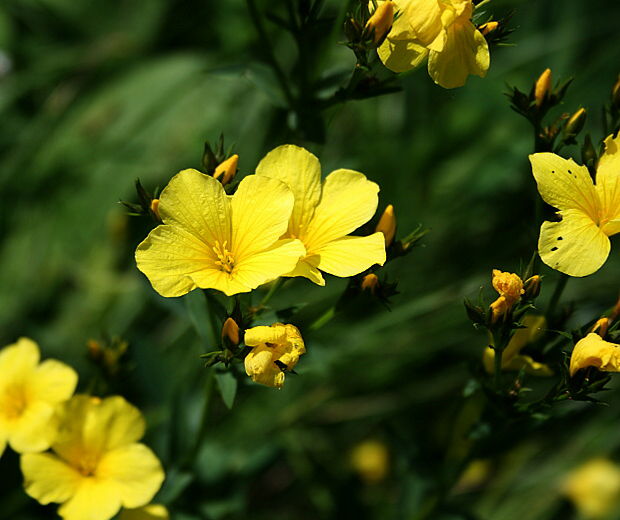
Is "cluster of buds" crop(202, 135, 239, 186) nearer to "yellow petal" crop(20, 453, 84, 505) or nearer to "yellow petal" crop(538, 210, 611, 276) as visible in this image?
"yellow petal" crop(538, 210, 611, 276)

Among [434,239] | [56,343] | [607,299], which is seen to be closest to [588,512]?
[607,299]

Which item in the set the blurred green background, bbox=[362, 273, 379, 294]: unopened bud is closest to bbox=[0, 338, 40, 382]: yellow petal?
the blurred green background

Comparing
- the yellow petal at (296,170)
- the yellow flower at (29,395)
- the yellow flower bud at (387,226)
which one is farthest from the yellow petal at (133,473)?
the yellow flower bud at (387,226)

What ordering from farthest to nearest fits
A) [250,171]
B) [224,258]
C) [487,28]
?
[250,171] → [487,28] → [224,258]

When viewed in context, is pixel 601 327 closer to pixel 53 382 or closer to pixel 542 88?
pixel 542 88

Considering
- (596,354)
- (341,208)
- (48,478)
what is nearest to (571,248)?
(596,354)

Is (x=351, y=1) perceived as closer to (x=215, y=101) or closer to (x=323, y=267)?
(x=323, y=267)

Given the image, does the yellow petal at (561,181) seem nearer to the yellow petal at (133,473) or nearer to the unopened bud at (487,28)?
the unopened bud at (487,28)
